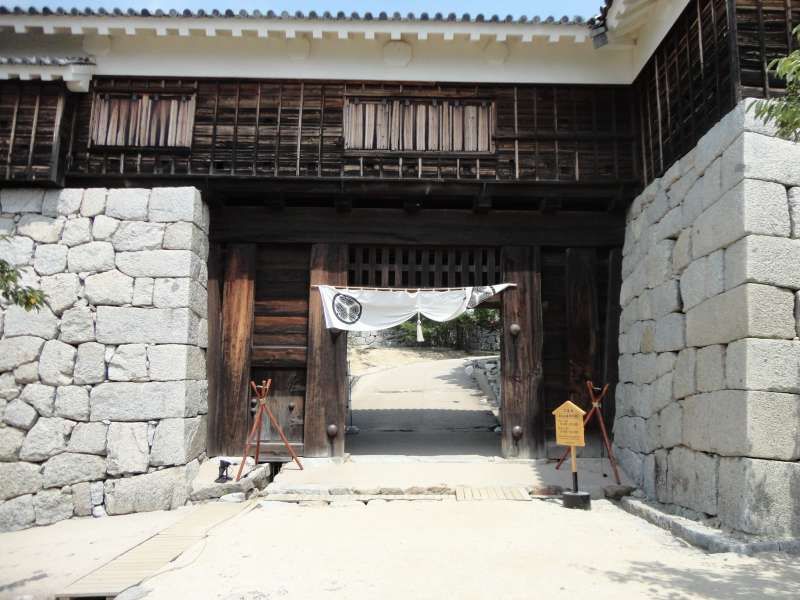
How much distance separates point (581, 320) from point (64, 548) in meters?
7.90

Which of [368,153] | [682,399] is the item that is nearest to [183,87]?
[368,153]

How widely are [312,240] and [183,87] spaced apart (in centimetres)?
316

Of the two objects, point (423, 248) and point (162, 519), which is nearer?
point (162, 519)

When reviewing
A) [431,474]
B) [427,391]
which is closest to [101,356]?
[431,474]

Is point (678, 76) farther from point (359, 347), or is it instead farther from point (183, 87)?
point (359, 347)

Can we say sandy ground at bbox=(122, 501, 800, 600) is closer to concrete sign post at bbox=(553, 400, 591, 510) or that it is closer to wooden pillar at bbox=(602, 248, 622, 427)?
concrete sign post at bbox=(553, 400, 591, 510)

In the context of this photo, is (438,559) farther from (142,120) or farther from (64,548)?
(142,120)

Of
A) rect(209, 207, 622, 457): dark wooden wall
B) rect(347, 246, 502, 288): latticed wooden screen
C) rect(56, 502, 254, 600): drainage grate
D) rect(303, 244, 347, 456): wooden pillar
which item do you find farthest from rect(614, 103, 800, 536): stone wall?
rect(56, 502, 254, 600): drainage grate

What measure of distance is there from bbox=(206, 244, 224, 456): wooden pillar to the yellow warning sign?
17.1ft

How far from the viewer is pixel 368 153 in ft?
30.1

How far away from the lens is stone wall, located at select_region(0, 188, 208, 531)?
8.01 m

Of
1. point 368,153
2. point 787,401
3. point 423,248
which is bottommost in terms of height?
point 787,401

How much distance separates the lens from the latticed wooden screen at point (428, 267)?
9781mm

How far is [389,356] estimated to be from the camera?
30188 mm
